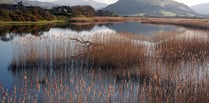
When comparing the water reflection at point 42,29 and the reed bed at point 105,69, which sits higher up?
the water reflection at point 42,29

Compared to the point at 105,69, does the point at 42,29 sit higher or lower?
higher

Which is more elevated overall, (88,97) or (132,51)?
(132,51)

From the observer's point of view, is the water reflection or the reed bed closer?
the reed bed

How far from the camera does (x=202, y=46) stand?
16781mm

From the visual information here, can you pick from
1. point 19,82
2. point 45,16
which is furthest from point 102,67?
point 45,16

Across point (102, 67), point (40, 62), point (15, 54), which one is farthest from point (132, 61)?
point (15, 54)

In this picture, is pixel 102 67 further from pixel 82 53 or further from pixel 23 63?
pixel 23 63

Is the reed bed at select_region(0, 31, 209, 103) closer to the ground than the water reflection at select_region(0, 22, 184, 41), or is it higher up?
closer to the ground

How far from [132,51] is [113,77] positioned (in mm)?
3048

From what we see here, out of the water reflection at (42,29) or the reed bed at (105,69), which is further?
the water reflection at (42,29)

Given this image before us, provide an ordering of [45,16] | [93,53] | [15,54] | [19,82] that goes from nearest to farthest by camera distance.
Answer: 1. [19,82]
2. [93,53]
3. [15,54]
4. [45,16]

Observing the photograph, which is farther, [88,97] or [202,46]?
[202,46]

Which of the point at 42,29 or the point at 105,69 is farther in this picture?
the point at 42,29

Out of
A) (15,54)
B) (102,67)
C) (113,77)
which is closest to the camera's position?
(113,77)
